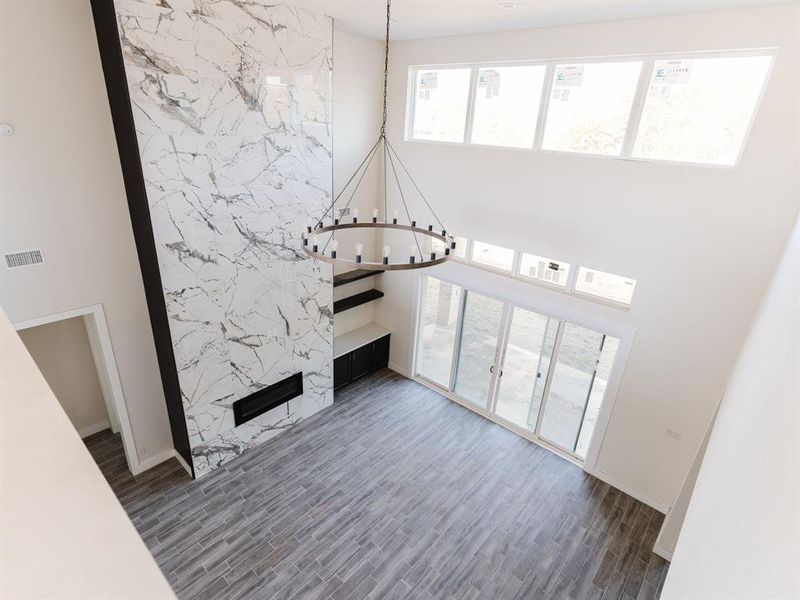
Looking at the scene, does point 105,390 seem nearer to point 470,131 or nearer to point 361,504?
point 361,504

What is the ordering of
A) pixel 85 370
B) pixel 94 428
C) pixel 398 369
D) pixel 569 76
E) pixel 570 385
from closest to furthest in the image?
1. pixel 569 76
2. pixel 85 370
3. pixel 570 385
4. pixel 94 428
5. pixel 398 369

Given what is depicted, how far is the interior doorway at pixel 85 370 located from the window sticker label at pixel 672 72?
7077mm

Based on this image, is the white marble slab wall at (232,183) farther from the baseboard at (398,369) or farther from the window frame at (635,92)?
the baseboard at (398,369)

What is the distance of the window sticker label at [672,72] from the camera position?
179 inches

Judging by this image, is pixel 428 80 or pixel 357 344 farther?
pixel 357 344

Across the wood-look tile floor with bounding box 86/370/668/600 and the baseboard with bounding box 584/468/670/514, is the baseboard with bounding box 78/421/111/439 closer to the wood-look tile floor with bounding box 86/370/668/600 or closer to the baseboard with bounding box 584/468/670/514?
the wood-look tile floor with bounding box 86/370/668/600

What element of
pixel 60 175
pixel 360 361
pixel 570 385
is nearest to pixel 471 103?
pixel 570 385

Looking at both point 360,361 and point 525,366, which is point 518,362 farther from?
point 360,361

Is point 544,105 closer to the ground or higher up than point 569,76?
closer to the ground

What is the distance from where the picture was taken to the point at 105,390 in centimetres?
633

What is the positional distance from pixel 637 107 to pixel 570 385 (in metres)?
3.92

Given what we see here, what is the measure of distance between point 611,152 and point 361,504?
221 inches

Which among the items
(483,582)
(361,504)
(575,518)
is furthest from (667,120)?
(361,504)

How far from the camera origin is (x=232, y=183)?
5.20 meters
